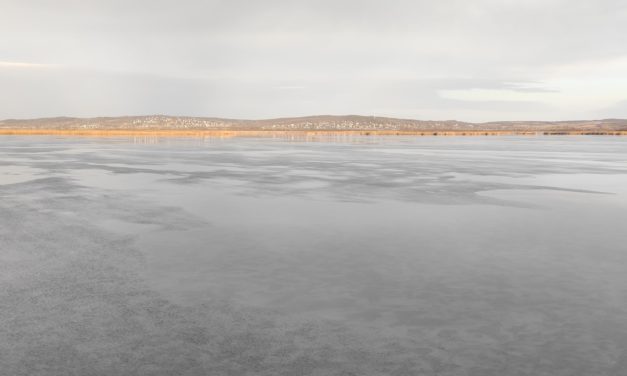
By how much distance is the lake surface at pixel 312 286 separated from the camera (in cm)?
505

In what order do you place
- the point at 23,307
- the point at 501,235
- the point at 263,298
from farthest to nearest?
the point at 501,235 < the point at 263,298 < the point at 23,307

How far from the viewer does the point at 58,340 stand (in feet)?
17.7

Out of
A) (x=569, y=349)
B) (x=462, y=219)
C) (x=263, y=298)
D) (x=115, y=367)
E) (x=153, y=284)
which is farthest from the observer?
(x=462, y=219)

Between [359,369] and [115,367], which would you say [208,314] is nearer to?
[115,367]

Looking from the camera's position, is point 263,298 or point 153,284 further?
point 153,284

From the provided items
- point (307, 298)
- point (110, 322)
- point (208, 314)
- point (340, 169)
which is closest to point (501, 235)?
point (307, 298)

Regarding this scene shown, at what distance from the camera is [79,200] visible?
1545 cm

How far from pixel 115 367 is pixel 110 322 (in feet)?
3.85

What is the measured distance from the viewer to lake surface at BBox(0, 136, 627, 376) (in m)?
5.05

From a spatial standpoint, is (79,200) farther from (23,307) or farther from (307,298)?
(307,298)

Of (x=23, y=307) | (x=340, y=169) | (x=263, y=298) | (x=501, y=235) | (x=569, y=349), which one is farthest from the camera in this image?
(x=340, y=169)

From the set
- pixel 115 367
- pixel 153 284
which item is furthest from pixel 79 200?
pixel 115 367

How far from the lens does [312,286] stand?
23.8 ft

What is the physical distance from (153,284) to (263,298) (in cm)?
163
